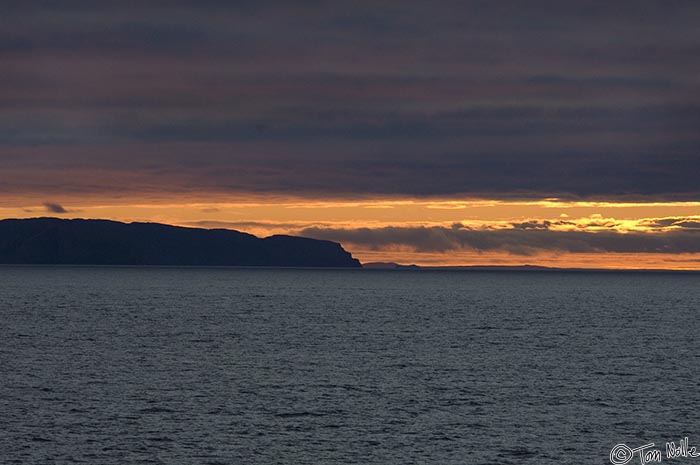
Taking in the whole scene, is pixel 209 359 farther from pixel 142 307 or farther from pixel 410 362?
pixel 142 307

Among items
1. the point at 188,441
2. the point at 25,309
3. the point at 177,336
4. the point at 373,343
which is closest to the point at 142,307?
the point at 25,309

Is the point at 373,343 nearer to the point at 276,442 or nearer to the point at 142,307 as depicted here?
the point at 276,442

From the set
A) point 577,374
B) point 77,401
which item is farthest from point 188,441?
point 577,374

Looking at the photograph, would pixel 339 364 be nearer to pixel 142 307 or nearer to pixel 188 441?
pixel 188 441

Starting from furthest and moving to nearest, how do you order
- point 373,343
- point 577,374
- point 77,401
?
point 373,343
point 577,374
point 77,401

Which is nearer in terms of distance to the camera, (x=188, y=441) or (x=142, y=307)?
(x=188, y=441)

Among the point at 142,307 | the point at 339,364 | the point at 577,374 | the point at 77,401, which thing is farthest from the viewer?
the point at 142,307

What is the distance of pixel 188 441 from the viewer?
52.6m

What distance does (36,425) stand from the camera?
56000 mm

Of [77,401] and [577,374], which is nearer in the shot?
[77,401]

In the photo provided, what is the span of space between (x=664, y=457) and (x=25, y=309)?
473ft

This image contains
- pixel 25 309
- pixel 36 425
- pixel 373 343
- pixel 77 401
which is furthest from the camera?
pixel 25 309

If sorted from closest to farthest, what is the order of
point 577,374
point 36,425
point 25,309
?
point 36,425 < point 577,374 < point 25,309

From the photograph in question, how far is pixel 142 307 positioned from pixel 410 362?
353 feet
